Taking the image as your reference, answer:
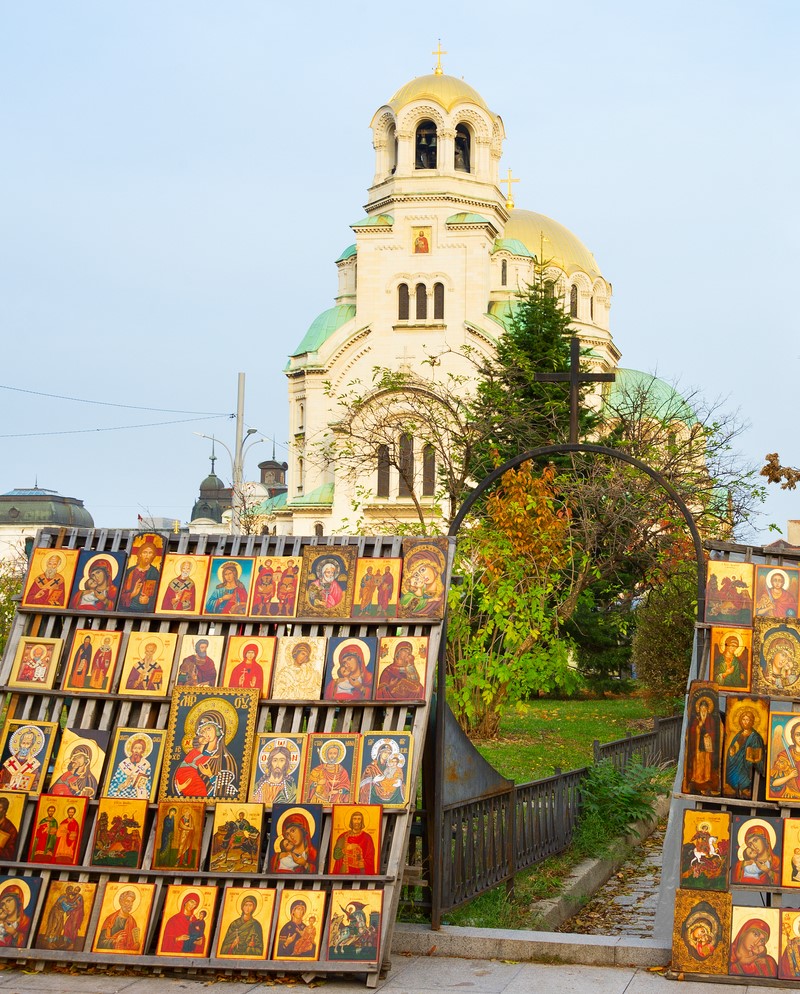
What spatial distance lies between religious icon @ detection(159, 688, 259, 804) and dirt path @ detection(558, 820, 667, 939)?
2916 mm

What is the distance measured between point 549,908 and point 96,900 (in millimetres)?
3446

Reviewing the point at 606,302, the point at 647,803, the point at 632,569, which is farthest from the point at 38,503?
the point at 647,803

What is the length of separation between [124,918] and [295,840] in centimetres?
109

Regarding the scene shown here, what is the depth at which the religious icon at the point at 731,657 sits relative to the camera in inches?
314

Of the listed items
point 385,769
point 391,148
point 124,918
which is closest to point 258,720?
point 385,769

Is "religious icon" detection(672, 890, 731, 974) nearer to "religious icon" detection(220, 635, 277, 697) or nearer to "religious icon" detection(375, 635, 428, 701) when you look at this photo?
"religious icon" detection(375, 635, 428, 701)

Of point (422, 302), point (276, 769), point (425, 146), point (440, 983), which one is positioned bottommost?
point (440, 983)

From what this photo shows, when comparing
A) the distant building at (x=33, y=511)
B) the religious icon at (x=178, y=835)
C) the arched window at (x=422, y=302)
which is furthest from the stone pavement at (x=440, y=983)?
the distant building at (x=33, y=511)

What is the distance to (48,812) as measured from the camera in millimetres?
7859

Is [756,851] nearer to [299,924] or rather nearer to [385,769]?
[385,769]

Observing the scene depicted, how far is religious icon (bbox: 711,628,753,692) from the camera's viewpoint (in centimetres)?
799

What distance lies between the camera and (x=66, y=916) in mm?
7570

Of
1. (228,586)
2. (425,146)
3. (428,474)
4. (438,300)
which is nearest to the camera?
(228,586)

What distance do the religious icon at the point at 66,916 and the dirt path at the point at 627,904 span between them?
11.7ft
